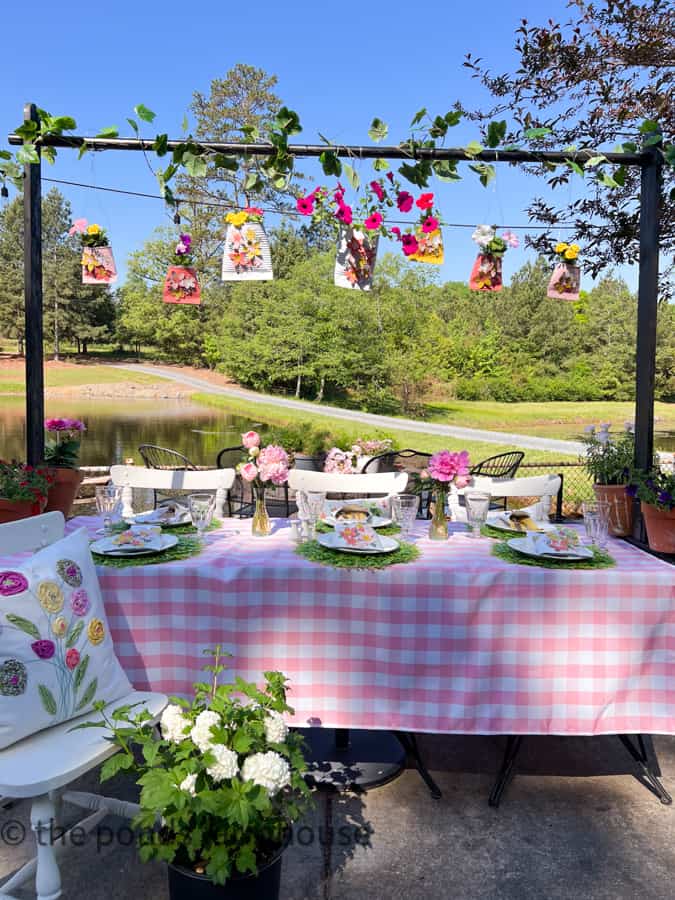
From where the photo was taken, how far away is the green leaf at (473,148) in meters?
2.77

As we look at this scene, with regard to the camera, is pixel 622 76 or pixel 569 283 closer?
pixel 569 283

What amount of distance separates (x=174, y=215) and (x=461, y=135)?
4.31 ft

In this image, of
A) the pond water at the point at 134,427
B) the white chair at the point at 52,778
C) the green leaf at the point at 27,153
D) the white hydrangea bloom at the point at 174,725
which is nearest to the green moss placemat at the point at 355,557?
the white chair at the point at 52,778

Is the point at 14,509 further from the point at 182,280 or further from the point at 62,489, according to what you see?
the point at 182,280

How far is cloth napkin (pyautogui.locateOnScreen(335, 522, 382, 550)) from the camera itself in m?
2.25

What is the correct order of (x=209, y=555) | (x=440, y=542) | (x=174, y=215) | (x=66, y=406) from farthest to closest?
(x=66, y=406) < (x=174, y=215) < (x=440, y=542) < (x=209, y=555)

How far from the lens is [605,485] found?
2729 millimetres

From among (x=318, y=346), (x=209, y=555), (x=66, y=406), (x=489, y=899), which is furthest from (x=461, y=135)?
(x=66, y=406)

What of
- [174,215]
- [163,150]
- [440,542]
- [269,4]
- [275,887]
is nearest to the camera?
[275,887]

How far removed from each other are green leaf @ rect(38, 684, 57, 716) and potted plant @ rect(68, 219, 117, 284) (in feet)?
6.47

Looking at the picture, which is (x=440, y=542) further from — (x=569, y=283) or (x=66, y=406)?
(x=66, y=406)

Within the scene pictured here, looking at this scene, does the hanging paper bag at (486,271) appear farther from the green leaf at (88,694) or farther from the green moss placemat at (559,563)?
the green leaf at (88,694)

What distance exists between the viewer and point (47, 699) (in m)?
1.67

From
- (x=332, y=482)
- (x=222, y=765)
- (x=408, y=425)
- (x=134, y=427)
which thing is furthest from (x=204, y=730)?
(x=134, y=427)
